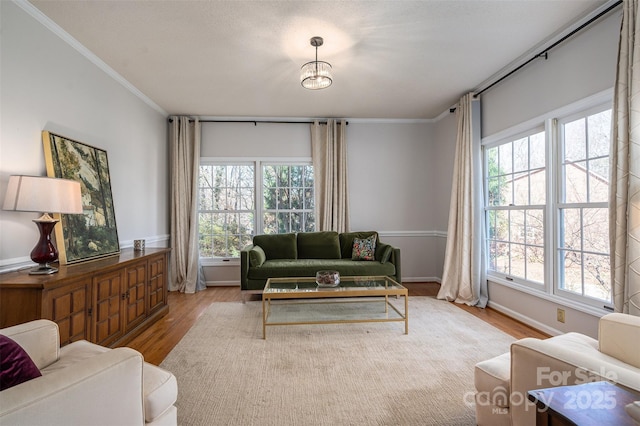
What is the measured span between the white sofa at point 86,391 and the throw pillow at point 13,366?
3.0 inches

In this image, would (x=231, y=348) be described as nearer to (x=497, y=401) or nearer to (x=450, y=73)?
(x=497, y=401)

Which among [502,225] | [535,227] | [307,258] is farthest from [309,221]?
[535,227]

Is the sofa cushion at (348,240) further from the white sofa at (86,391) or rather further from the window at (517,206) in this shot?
the white sofa at (86,391)

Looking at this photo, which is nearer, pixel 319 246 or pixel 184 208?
pixel 319 246

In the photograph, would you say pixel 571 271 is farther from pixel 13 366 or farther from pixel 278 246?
pixel 13 366

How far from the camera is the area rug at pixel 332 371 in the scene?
1.74 meters

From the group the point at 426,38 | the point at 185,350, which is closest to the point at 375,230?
the point at 426,38

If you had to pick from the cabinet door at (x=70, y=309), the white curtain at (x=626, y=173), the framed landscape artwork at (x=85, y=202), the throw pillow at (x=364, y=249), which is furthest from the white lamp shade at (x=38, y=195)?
the white curtain at (x=626, y=173)

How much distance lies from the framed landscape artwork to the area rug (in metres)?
1.20

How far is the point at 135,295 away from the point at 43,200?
1.23m

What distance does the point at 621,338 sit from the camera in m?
1.45

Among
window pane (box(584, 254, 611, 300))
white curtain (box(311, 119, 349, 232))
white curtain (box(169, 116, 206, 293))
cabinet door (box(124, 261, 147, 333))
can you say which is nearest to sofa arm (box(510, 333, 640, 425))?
window pane (box(584, 254, 611, 300))

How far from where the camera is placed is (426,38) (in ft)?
9.12

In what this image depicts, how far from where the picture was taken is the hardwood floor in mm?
2693
